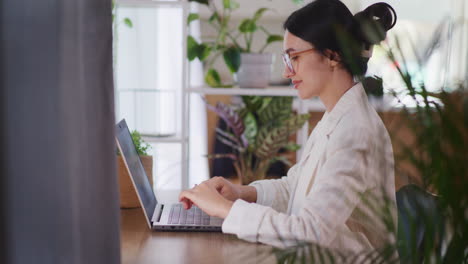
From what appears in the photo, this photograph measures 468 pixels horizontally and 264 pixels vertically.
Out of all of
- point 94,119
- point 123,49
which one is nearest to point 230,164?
point 123,49

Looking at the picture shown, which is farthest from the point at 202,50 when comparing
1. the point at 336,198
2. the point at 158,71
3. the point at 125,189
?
the point at 336,198

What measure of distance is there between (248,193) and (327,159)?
16.4 inches

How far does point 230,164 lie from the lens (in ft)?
13.9

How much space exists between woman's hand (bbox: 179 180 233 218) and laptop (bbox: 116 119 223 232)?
0.49 ft

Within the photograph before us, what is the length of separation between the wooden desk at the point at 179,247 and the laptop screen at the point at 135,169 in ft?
0.23

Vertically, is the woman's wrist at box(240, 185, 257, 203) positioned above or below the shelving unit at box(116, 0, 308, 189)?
below

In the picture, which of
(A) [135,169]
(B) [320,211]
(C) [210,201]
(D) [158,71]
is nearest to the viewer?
(B) [320,211]

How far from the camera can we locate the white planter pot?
107 inches

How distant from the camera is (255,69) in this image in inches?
108

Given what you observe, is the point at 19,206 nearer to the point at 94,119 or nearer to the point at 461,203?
the point at 94,119

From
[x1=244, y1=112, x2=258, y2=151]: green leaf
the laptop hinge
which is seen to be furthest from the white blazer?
[x1=244, y1=112, x2=258, y2=151]: green leaf

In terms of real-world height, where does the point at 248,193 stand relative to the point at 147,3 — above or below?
below

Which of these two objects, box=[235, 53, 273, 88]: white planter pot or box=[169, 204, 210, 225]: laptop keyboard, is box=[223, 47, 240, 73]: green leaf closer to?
box=[235, 53, 273, 88]: white planter pot

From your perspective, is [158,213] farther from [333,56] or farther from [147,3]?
[147,3]
